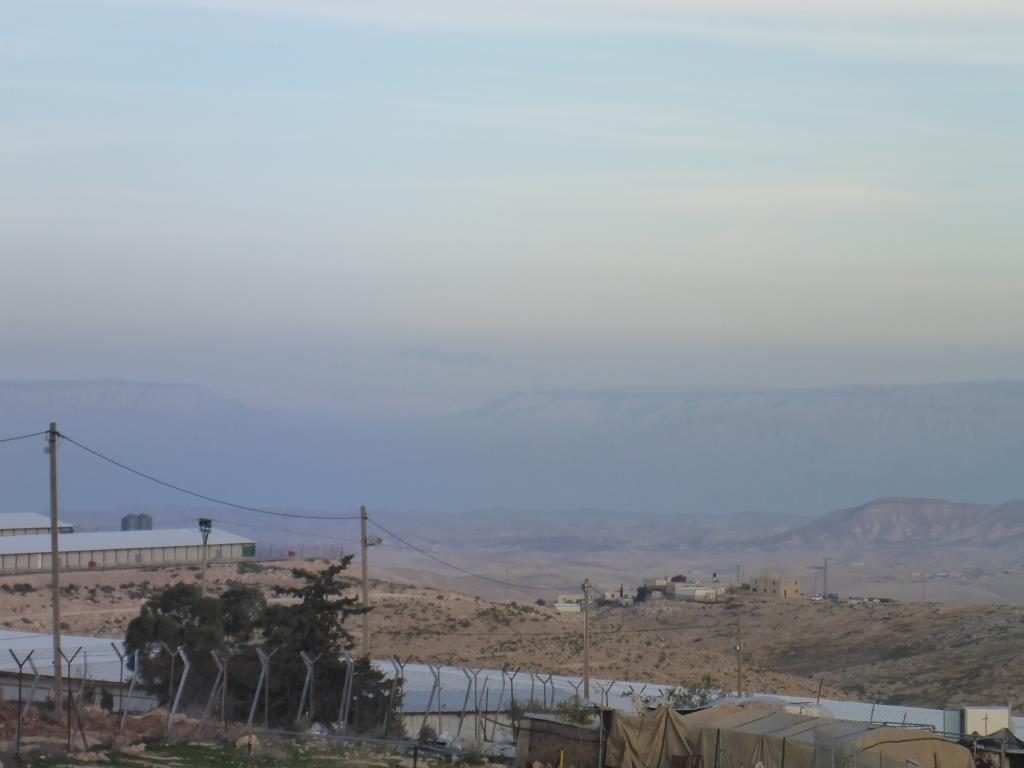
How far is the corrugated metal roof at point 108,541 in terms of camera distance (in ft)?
287

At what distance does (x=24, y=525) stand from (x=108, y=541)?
1074cm

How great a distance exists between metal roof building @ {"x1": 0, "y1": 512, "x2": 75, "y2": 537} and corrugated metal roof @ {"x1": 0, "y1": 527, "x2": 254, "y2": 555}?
3716mm

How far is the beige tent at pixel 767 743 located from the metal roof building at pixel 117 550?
209 feet

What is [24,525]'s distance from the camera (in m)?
101

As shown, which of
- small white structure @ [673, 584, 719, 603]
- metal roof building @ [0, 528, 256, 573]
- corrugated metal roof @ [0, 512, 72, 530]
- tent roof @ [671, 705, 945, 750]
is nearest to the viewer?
tent roof @ [671, 705, 945, 750]

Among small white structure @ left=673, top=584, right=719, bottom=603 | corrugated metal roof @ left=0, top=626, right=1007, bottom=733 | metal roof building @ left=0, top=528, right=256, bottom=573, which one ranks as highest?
metal roof building @ left=0, top=528, right=256, bottom=573

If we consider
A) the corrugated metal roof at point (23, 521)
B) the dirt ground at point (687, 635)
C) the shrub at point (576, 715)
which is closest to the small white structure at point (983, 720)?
the shrub at point (576, 715)

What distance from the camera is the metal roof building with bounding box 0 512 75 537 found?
98.6 metres

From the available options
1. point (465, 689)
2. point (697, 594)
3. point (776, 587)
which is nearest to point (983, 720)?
point (465, 689)

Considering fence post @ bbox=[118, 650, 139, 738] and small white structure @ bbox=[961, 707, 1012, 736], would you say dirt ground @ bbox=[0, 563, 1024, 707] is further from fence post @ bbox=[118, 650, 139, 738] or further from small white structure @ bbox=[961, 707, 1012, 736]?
small white structure @ bbox=[961, 707, 1012, 736]

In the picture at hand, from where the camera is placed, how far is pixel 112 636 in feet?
198

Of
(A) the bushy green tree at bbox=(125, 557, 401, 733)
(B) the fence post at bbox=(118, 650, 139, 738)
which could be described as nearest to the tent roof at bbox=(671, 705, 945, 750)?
(A) the bushy green tree at bbox=(125, 557, 401, 733)

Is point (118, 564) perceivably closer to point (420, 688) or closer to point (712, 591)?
point (712, 591)

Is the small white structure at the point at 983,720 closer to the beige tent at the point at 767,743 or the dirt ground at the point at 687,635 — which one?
the beige tent at the point at 767,743
